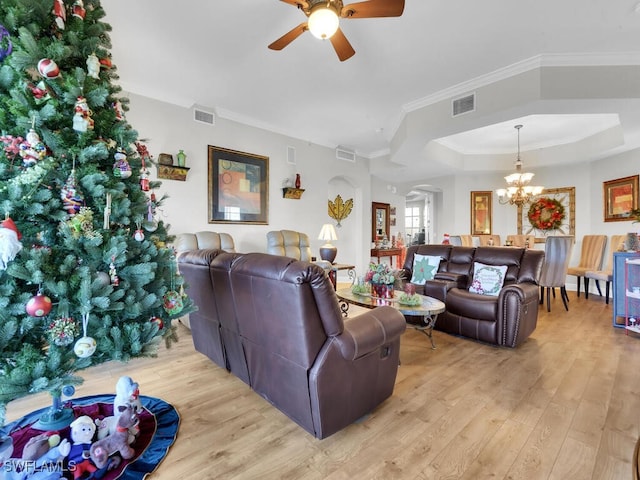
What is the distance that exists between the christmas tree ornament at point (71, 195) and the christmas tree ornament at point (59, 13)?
67 cm

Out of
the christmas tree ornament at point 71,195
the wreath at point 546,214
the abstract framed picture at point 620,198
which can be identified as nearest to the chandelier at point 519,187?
the wreath at point 546,214

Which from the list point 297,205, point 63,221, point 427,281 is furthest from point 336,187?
point 63,221

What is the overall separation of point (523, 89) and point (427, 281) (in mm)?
2323

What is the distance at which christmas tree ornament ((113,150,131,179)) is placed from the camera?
4.81ft

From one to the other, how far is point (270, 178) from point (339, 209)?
2.10m

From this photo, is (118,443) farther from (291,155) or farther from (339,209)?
(339,209)

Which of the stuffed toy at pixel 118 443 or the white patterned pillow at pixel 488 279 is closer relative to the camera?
the stuffed toy at pixel 118 443

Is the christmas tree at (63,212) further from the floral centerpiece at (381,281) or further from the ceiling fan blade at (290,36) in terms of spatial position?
the floral centerpiece at (381,281)

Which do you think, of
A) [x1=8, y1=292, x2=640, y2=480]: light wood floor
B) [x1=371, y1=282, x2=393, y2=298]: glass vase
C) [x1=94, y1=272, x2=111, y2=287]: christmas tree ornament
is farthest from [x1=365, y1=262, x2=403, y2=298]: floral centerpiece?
[x1=94, y1=272, x2=111, y2=287]: christmas tree ornament

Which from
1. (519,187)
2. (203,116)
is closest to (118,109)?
(203,116)

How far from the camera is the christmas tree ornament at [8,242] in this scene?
1081 mm

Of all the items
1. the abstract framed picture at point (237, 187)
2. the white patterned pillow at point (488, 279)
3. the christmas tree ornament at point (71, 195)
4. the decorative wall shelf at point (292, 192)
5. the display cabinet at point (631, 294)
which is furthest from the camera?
the decorative wall shelf at point (292, 192)

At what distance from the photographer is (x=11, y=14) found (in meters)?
1.21

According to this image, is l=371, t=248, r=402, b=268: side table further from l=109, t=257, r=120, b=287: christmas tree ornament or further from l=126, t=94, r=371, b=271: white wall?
l=109, t=257, r=120, b=287: christmas tree ornament
